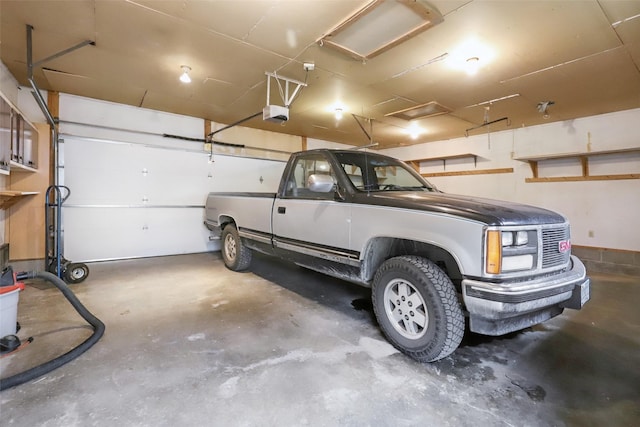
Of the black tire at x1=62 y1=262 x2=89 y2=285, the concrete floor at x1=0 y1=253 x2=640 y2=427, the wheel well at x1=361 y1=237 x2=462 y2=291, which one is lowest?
the concrete floor at x1=0 y1=253 x2=640 y2=427

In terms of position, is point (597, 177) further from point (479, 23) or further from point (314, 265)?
point (314, 265)

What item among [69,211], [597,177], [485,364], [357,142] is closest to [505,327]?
[485,364]

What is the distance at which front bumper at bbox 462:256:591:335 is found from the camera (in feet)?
6.02

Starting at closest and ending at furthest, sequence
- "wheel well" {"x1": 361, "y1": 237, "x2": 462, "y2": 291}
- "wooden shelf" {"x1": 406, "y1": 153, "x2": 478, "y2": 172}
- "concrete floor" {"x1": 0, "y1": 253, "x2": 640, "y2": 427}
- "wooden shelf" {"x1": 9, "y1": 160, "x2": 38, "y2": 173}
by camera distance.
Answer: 1. "concrete floor" {"x1": 0, "y1": 253, "x2": 640, "y2": 427}
2. "wheel well" {"x1": 361, "y1": 237, "x2": 462, "y2": 291}
3. "wooden shelf" {"x1": 9, "y1": 160, "x2": 38, "y2": 173}
4. "wooden shelf" {"x1": 406, "y1": 153, "x2": 478, "y2": 172}

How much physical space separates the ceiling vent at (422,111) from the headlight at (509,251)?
12.3 ft

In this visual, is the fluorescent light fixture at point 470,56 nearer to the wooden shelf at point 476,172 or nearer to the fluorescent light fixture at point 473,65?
the fluorescent light fixture at point 473,65

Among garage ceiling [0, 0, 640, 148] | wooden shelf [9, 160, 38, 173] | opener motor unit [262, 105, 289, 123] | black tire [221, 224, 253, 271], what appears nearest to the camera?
garage ceiling [0, 0, 640, 148]

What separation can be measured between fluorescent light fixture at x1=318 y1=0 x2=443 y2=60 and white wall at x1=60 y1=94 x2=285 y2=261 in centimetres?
→ 439

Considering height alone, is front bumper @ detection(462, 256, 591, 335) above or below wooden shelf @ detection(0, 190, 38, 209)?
below

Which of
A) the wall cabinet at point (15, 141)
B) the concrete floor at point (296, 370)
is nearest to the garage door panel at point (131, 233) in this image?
the wall cabinet at point (15, 141)

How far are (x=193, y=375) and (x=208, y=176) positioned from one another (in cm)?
531

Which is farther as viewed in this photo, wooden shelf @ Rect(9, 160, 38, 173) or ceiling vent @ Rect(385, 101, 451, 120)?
ceiling vent @ Rect(385, 101, 451, 120)

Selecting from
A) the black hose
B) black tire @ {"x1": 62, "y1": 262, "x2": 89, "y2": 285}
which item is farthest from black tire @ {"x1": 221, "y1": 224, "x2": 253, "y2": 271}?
the black hose

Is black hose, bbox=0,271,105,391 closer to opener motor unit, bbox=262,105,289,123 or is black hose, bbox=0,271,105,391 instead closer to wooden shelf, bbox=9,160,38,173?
wooden shelf, bbox=9,160,38,173
